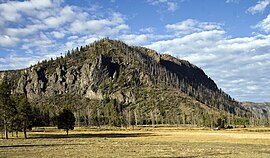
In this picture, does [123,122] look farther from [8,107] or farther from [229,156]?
[229,156]

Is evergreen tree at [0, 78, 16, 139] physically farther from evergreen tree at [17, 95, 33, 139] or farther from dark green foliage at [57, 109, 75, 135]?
dark green foliage at [57, 109, 75, 135]

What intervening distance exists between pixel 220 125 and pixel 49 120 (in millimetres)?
97376

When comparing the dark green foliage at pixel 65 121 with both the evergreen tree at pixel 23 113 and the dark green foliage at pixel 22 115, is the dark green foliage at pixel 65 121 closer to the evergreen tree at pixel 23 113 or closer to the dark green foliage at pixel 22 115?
the dark green foliage at pixel 22 115

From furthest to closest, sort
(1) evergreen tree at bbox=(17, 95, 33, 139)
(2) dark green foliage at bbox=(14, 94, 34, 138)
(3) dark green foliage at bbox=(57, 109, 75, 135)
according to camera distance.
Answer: (3) dark green foliage at bbox=(57, 109, 75, 135) → (1) evergreen tree at bbox=(17, 95, 33, 139) → (2) dark green foliage at bbox=(14, 94, 34, 138)

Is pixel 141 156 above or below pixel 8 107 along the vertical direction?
below

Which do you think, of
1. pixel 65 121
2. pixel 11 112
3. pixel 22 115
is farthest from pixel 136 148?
pixel 65 121

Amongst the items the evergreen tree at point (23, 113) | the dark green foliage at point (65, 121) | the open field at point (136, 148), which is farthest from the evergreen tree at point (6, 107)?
the dark green foliage at point (65, 121)

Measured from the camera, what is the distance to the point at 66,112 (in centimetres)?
10975

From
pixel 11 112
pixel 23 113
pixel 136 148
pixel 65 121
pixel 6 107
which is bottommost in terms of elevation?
pixel 136 148

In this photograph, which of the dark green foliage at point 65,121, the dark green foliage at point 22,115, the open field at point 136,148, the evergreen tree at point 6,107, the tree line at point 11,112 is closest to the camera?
the open field at point 136,148

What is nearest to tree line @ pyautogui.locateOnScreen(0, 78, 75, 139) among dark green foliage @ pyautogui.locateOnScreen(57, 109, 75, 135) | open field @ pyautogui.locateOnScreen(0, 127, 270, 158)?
open field @ pyautogui.locateOnScreen(0, 127, 270, 158)

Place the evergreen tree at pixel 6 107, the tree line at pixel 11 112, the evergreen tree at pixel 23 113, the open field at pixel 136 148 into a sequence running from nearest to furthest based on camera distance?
the open field at pixel 136 148
the evergreen tree at pixel 6 107
the tree line at pixel 11 112
the evergreen tree at pixel 23 113

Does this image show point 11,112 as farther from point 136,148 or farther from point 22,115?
point 136,148

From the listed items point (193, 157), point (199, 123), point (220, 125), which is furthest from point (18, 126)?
point (199, 123)
